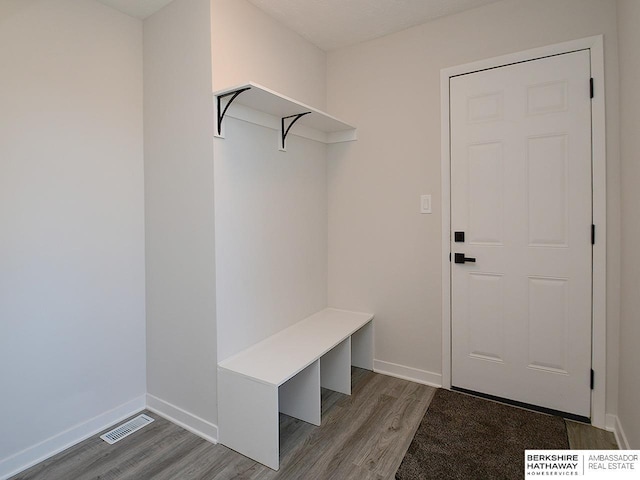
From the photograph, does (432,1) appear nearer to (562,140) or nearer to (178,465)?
(562,140)

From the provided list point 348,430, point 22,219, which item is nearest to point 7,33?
point 22,219

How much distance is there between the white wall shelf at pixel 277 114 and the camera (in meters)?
1.92

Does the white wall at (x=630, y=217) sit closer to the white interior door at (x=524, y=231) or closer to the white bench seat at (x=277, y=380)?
the white interior door at (x=524, y=231)

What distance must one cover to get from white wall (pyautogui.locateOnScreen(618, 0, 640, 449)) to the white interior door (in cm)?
18

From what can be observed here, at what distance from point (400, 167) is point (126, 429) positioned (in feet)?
8.17

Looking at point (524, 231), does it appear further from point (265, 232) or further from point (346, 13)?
point (346, 13)

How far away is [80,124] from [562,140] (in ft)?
9.19

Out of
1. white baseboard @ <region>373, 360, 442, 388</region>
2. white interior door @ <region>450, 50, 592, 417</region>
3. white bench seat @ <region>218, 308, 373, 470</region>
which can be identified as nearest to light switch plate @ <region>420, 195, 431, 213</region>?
white interior door @ <region>450, 50, 592, 417</region>

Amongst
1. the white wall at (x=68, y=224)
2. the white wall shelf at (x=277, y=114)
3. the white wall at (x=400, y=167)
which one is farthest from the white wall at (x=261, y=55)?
the white wall at (x=68, y=224)

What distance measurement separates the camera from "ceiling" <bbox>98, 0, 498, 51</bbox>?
7.26 ft

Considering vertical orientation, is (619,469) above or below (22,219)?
below

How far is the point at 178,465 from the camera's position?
71.8 inches

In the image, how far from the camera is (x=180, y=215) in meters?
2.14

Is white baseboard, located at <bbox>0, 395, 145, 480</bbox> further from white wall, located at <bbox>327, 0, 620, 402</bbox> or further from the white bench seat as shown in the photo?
white wall, located at <bbox>327, 0, 620, 402</bbox>
